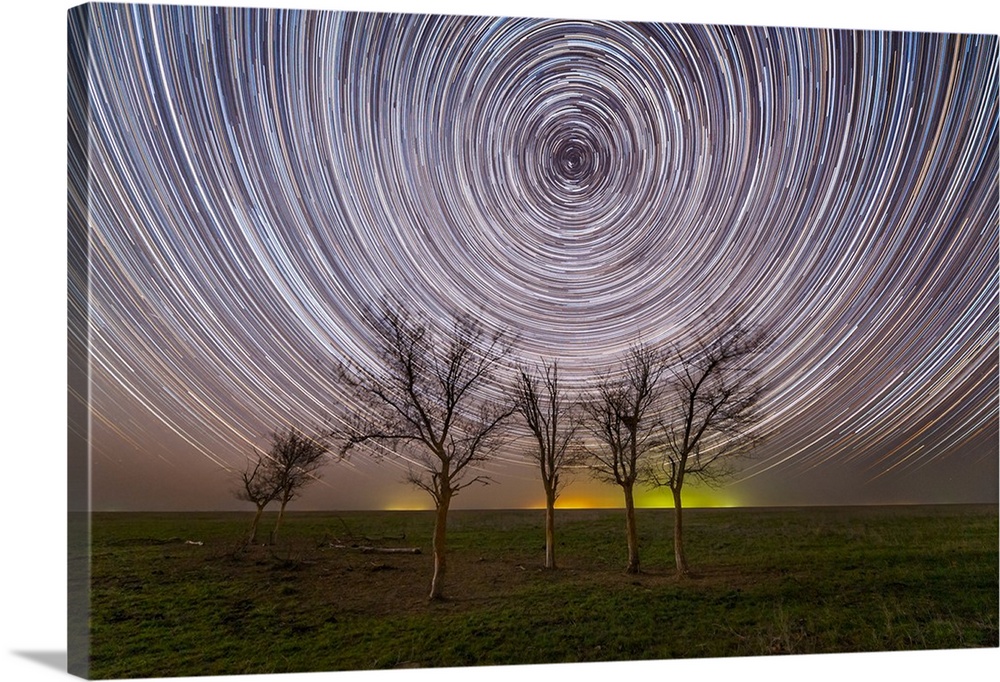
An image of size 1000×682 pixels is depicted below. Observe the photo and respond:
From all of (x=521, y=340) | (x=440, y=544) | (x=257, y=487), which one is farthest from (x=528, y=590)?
(x=257, y=487)

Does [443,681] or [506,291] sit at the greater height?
[506,291]

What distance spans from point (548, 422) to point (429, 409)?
0.98 meters

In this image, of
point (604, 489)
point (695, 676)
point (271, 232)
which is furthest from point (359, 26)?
point (695, 676)

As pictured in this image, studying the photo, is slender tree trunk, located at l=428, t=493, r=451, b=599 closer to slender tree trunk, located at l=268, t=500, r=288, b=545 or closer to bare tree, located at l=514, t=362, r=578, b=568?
bare tree, located at l=514, t=362, r=578, b=568

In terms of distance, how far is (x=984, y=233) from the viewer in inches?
403

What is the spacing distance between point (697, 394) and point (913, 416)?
78.3 inches

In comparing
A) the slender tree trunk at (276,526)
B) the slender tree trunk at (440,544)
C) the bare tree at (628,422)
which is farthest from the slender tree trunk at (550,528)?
the slender tree trunk at (276,526)

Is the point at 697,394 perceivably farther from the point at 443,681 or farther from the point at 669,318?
the point at 443,681

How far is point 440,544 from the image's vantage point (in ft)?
29.8

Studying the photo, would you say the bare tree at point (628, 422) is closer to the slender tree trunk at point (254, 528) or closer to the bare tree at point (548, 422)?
the bare tree at point (548, 422)

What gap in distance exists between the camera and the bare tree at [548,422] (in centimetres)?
940

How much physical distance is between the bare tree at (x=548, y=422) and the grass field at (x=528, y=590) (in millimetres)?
315

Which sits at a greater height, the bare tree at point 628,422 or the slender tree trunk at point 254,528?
the bare tree at point 628,422

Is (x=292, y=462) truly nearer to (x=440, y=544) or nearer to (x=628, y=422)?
(x=440, y=544)
